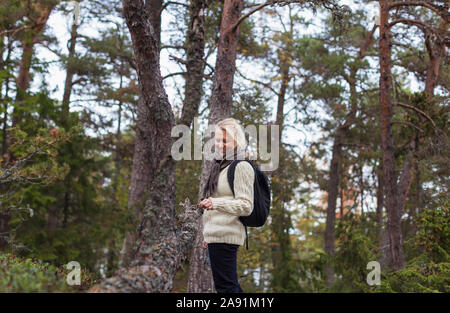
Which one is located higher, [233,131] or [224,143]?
[233,131]

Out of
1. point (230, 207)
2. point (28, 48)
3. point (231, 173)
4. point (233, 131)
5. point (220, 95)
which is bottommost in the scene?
point (230, 207)

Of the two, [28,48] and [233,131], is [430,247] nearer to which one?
[233,131]

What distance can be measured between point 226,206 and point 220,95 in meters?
4.75

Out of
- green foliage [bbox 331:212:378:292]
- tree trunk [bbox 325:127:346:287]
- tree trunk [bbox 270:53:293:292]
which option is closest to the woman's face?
green foliage [bbox 331:212:378:292]

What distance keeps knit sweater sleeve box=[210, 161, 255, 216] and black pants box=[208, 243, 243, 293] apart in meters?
0.33

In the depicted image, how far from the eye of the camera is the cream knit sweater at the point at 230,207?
2994mm

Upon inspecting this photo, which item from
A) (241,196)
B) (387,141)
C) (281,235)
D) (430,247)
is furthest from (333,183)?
(241,196)

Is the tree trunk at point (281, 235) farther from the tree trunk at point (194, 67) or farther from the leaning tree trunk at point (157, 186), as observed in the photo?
the leaning tree trunk at point (157, 186)

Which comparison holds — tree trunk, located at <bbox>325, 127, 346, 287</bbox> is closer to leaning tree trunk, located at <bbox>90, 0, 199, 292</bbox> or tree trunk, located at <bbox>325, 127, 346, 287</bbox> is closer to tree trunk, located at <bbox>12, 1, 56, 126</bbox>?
tree trunk, located at <bbox>12, 1, 56, 126</bbox>

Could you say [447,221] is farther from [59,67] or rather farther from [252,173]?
[59,67]

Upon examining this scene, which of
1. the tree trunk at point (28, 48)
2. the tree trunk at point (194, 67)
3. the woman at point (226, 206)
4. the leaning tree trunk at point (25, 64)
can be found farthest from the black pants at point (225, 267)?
the tree trunk at point (28, 48)

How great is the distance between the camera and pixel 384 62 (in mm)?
9422

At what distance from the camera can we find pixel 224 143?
10.7 ft

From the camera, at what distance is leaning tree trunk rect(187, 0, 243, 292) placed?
682 cm
